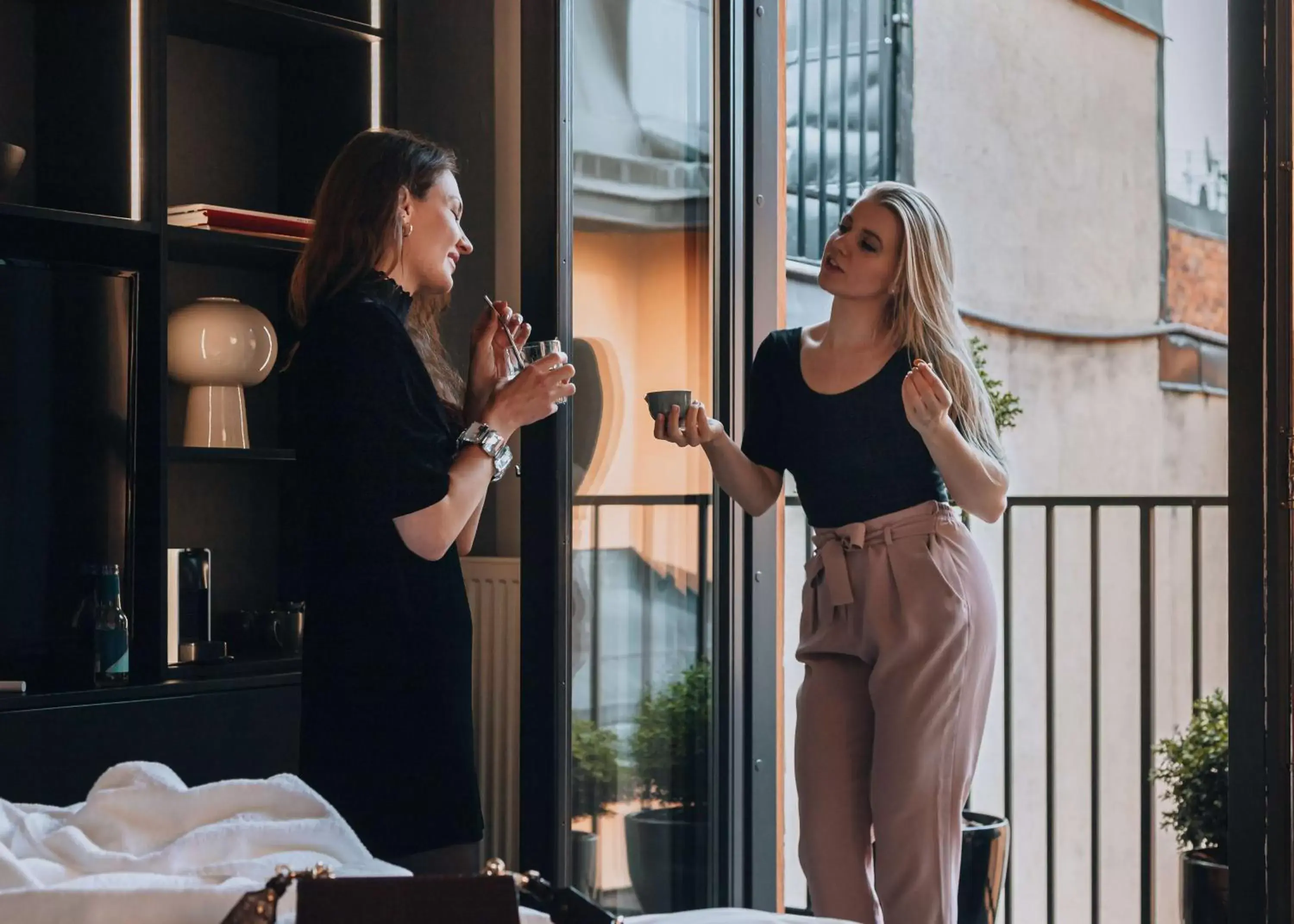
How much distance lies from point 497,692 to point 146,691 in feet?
2.50

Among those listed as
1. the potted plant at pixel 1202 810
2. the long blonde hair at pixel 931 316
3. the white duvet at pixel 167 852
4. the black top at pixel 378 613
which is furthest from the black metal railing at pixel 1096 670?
the white duvet at pixel 167 852

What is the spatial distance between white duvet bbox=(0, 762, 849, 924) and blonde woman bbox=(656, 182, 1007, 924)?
1.05 m

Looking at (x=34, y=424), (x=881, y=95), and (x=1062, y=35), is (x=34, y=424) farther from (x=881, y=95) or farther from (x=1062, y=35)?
(x=1062, y=35)

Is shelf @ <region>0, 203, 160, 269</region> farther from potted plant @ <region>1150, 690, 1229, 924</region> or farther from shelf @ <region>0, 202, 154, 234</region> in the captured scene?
potted plant @ <region>1150, 690, 1229, 924</region>

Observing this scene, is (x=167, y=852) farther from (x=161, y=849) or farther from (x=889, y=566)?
(x=889, y=566)

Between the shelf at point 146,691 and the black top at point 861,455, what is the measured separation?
1119 millimetres

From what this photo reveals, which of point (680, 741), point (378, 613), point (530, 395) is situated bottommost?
point (680, 741)

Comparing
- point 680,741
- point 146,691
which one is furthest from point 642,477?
point 146,691

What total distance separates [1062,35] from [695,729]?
3474 millimetres

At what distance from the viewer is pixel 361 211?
184 cm

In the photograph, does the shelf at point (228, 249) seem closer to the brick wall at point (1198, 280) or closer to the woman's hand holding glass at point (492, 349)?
the woman's hand holding glass at point (492, 349)

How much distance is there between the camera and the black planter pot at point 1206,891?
2715 mm

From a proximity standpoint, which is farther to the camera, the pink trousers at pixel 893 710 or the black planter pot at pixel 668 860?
the black planter pot at pixel 668 860

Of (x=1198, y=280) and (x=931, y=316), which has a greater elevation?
(x=1198, y=280)
